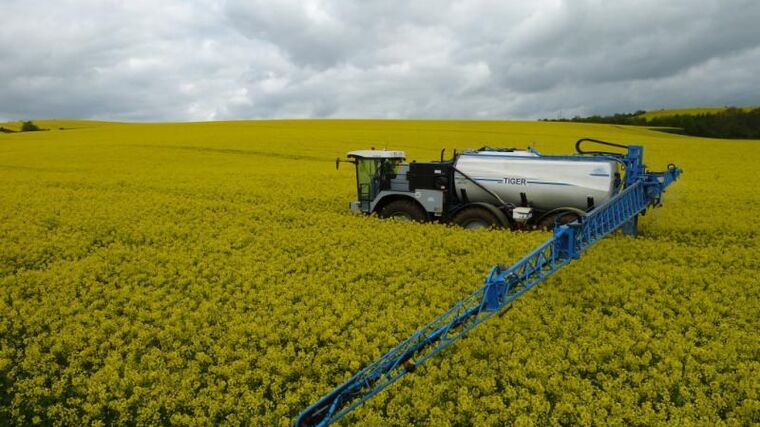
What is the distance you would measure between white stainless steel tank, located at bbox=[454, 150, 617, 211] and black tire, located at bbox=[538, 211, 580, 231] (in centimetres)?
34

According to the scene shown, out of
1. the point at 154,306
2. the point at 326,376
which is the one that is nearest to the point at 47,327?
the point at 154,306

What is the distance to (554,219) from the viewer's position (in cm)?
1245

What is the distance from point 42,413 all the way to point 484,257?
320 inches

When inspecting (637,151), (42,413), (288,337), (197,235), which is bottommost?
(42,413)

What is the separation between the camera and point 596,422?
5836 millimetres

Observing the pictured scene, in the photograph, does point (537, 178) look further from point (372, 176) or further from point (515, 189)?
point (372, 176)

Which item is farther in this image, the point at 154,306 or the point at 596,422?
the point at 154,306

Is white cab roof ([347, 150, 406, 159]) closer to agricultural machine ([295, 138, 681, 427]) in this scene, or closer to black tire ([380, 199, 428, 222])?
agricultural machine ([295, 138, 681, 427])

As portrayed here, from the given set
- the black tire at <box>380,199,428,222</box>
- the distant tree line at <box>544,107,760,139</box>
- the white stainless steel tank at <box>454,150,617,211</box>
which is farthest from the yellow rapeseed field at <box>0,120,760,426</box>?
the distant tree line at <box>544,107,760,139</box>

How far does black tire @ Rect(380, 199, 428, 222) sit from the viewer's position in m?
13.9

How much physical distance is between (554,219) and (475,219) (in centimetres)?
200


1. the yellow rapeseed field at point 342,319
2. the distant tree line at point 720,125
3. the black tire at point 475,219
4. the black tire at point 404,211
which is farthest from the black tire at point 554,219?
the distant tree line at point 720,125

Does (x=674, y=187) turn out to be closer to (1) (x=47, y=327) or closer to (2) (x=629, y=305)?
(2) (x=629, y=305)

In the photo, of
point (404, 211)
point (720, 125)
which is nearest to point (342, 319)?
point (404, 211)
